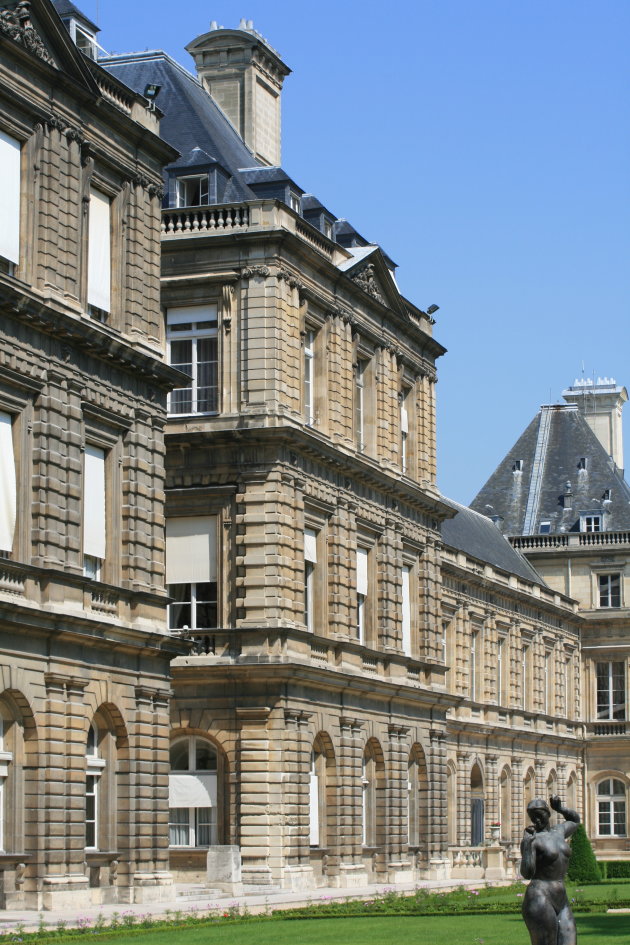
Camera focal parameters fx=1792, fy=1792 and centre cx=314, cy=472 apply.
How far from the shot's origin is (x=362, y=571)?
46.4 metres

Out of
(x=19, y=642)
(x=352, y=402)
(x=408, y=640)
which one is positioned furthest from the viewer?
(x=408, y=640)

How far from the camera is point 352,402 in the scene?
46.1 metres

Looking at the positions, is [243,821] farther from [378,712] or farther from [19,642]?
[19,642]

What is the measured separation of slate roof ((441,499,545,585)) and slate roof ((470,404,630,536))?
9.46 ft

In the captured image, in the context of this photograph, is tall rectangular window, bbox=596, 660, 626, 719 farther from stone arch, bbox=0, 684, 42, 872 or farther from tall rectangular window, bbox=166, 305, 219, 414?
stone arch, bbox=0, 684, 42, 872

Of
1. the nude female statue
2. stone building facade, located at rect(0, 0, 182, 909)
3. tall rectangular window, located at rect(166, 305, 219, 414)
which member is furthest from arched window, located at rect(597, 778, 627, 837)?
the nude female statue

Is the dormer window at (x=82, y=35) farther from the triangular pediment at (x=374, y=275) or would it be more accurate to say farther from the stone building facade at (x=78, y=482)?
the triangular pediment at (x=374, y=275)

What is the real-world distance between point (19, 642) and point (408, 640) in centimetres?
2269

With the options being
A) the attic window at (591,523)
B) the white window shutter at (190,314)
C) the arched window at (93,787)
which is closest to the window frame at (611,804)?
the attic window at (591,523)

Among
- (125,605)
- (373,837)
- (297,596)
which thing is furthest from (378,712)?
(125,605)

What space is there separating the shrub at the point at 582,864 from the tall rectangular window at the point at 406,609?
8.59 m

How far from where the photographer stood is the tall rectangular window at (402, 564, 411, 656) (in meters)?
49.6

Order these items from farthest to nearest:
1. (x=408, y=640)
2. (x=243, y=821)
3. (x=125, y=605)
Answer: (x=408, y=640) → (x=243, y=821) → (x=125, y=605)

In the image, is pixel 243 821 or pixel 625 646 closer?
pixel 243 821
